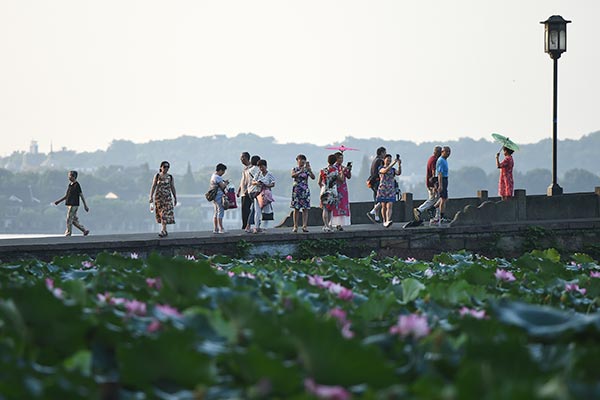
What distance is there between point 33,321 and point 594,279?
2.95m

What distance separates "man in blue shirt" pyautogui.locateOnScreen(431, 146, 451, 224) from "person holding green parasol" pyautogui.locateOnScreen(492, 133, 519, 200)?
49.8 inches

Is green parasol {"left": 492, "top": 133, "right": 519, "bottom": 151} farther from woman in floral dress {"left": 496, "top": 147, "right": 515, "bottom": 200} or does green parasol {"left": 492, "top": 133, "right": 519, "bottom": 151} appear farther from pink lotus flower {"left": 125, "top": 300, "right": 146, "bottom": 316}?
pink lotus flower {"left": 125, "top": 300, "right": 146, "bottom": 316}

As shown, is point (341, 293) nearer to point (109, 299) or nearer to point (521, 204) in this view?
point (109, 299)

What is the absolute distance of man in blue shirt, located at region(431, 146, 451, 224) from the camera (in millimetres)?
18609

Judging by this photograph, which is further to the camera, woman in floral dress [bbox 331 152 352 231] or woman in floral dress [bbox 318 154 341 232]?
woman in floral dress [bbox 331 152 352 231]

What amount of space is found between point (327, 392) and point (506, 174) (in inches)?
705

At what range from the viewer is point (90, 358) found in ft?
9.04

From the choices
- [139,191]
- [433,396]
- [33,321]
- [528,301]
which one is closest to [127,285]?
[33,321]

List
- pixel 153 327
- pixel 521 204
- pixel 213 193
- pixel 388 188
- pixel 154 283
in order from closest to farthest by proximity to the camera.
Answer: pixel 153 327, pixel 154 283, pixel 213 193, pixel 388 188, pixel 521 204

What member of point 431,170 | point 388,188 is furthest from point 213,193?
point 431,170

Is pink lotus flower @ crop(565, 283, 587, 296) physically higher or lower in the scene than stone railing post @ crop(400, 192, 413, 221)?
lower

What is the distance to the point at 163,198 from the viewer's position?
17.7 meters

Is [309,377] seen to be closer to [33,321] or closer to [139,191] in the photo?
[33,321]

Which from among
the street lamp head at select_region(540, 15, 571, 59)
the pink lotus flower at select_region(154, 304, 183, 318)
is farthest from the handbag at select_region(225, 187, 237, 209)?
the pink lotus flower at select_region(154, 304, 183, 318)
